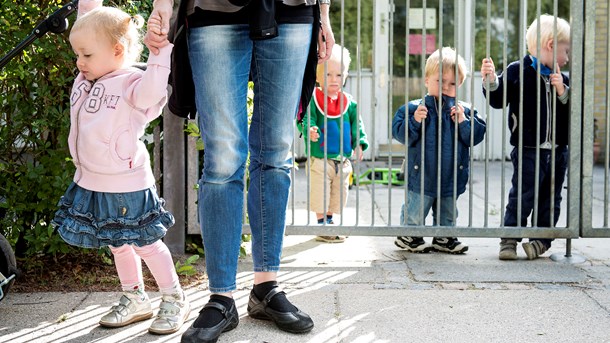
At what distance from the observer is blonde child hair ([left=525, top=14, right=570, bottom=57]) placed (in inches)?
189

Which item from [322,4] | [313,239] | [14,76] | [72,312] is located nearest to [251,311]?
[72,312]

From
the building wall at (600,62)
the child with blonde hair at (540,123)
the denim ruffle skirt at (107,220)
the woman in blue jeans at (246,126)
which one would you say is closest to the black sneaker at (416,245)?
the child with blonde hair at (540,123)

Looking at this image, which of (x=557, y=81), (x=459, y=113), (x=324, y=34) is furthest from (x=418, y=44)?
(x=324, y=34)

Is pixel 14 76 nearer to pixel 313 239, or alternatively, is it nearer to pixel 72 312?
pixel 72 312

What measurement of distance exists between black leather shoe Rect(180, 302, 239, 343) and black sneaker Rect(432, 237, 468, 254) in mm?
2005

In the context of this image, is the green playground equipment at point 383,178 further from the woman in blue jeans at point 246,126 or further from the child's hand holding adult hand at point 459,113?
the woman in blue jeans at point 246,126

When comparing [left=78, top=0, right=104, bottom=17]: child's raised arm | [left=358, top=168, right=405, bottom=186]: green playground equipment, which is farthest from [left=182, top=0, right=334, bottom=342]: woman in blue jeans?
[left=358, top=168, right=405, bottom=186]: green playground equipment

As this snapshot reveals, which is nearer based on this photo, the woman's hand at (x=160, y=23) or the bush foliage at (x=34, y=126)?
the woman's hand at (x=160, y=23)

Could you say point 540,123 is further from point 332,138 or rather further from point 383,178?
point 383,178

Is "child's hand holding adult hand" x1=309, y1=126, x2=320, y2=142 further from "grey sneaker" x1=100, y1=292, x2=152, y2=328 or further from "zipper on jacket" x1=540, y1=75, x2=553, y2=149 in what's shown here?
"grey sneaker" x1=100, y1=292, x2=152, y2=328

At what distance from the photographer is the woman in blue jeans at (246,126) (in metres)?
3.10

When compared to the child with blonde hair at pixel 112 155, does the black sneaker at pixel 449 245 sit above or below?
below

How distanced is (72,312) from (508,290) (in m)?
1.91

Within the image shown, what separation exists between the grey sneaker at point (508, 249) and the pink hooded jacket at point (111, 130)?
2.20 meters
